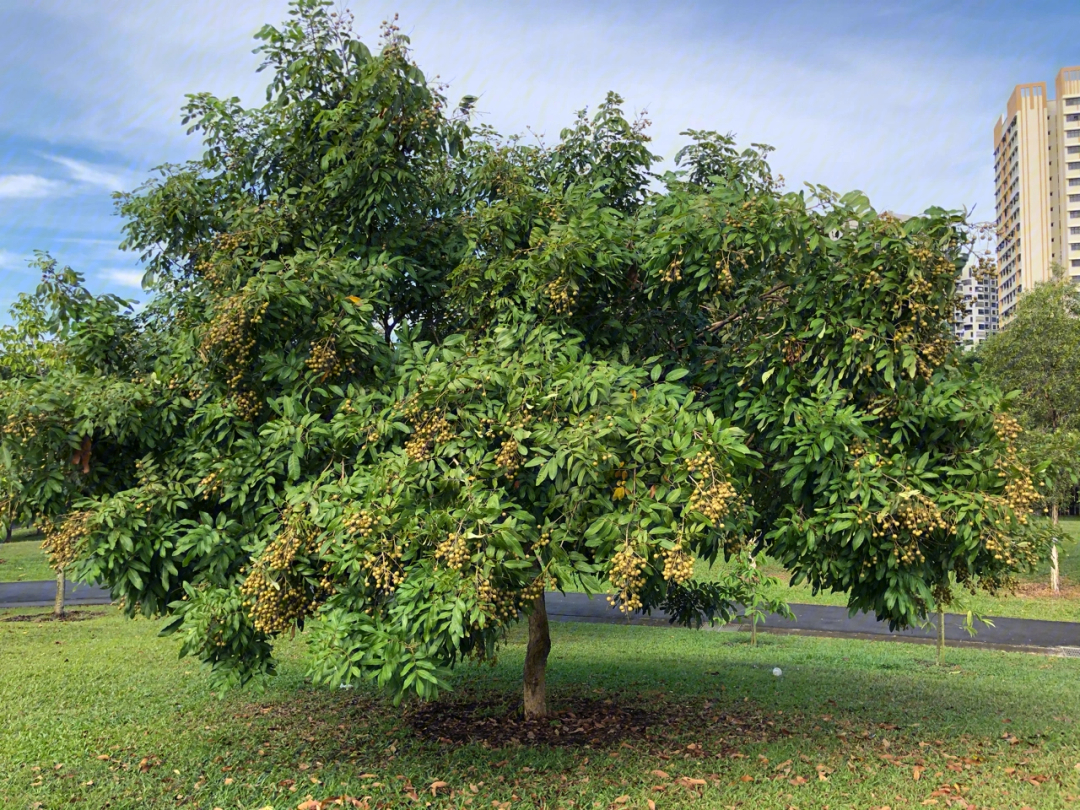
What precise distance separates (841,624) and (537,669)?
9221mm

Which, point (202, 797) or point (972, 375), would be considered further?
point (202, 797)

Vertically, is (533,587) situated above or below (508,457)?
below

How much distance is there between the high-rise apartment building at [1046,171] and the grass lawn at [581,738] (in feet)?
242

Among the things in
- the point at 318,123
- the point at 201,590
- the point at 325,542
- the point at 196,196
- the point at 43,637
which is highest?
the point at 318,123

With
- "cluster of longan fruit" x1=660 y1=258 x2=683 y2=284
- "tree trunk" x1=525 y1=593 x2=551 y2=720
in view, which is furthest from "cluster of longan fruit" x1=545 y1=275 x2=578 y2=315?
"tree trunk" x1=525 y1=593 x2=551 y2=720

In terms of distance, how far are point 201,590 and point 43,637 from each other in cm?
987

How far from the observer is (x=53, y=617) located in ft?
49.5

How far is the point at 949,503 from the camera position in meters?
4.65

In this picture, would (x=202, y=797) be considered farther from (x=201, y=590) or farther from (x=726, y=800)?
(x=726, y=800)

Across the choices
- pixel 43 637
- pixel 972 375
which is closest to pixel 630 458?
pixel 972 375

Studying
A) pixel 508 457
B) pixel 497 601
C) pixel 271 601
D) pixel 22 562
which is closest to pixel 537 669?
pixel 497 601

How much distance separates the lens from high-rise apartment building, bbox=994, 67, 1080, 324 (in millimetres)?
73750

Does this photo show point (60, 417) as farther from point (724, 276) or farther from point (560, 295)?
point (724, 276)

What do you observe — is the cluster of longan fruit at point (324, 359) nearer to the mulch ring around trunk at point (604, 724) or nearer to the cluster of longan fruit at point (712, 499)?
the cluster of longan fruit at point (712, 499)
